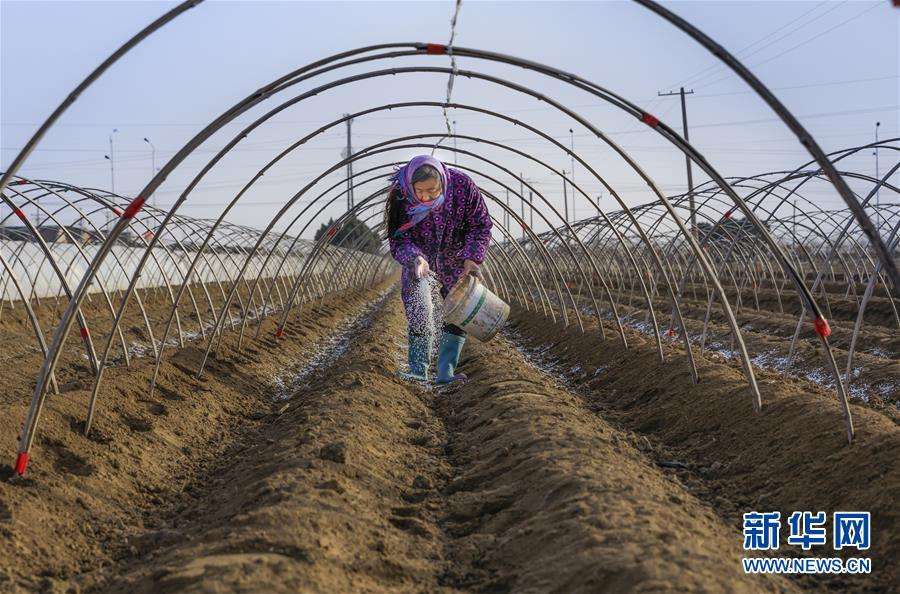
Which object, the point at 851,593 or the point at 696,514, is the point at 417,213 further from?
the point at 851,593

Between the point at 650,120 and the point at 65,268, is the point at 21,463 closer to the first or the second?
the point at 650,120

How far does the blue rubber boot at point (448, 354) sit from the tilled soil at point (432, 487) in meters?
0.28

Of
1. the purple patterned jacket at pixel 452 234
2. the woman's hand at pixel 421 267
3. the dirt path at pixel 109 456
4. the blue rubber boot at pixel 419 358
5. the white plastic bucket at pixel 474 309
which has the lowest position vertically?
the dirt path at pixel 109 456

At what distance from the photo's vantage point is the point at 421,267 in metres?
6.99

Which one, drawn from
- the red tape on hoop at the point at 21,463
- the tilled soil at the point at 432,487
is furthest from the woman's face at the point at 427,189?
the red tape on hoop at the point at 21,463

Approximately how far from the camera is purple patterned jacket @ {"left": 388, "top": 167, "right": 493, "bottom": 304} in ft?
24.5

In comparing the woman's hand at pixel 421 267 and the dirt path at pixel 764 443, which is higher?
the woman's hand at pixel 421 267

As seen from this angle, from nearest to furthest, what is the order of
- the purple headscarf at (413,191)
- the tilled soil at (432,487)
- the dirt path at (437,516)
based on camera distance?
the dirt path at (437,516)
the tilled soil at (432,487)
the purple headscarf at (413,191)

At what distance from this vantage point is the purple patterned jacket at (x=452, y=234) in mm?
7469

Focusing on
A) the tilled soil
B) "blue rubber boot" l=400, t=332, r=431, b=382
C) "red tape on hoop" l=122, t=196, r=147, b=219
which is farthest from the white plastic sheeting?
"red tape on hoop" l=122, t=196, r=147, b=219

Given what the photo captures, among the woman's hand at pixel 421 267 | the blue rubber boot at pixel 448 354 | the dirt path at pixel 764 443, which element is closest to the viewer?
the dirt path at pixel 764 443

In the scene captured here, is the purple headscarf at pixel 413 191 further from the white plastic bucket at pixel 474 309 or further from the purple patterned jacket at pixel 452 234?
the white plastic bucket at pixel 474 309

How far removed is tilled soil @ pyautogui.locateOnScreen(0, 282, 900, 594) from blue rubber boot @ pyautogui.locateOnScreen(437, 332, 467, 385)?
0.28m

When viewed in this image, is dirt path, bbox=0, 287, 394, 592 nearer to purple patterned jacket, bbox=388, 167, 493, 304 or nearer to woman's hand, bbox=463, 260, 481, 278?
purple patterned jacket, bbox=388, 167, 493, 304
